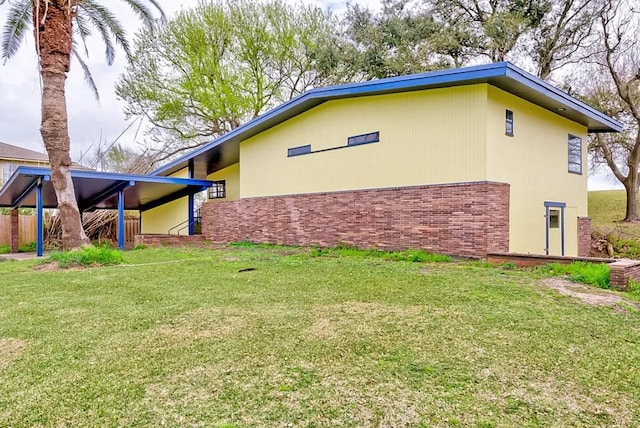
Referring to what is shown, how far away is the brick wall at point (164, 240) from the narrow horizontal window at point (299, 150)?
5741mm

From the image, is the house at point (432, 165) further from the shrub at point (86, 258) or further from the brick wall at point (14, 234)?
the brick wall at point (14, 234)

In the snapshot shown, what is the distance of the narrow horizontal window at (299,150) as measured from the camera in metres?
13.3

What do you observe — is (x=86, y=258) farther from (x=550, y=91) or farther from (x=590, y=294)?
(x=550, y=91)

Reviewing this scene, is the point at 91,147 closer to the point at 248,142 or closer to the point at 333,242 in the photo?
the point at 248,142

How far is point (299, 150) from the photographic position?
13.6m

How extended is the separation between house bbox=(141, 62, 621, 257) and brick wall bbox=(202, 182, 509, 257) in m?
0.03

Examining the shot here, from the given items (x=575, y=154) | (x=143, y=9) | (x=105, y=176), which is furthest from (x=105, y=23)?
(x=575, y=154)

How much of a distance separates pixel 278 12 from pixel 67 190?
16109mm

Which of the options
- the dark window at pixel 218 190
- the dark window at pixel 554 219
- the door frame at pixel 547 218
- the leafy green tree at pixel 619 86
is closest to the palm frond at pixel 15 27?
the dark window at pixel 218 190

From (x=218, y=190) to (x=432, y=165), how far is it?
38.4 ft

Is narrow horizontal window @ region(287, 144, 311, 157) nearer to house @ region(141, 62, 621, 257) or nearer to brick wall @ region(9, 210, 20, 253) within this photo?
house @ region(141, 62, 621, 257)

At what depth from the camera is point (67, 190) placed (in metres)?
9.58

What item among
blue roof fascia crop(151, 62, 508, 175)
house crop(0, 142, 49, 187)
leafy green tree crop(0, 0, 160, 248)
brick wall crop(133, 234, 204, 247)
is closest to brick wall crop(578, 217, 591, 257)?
blue roof fascia crop(151, 62, 508, 175)

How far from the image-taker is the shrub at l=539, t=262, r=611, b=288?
622 centimetres
